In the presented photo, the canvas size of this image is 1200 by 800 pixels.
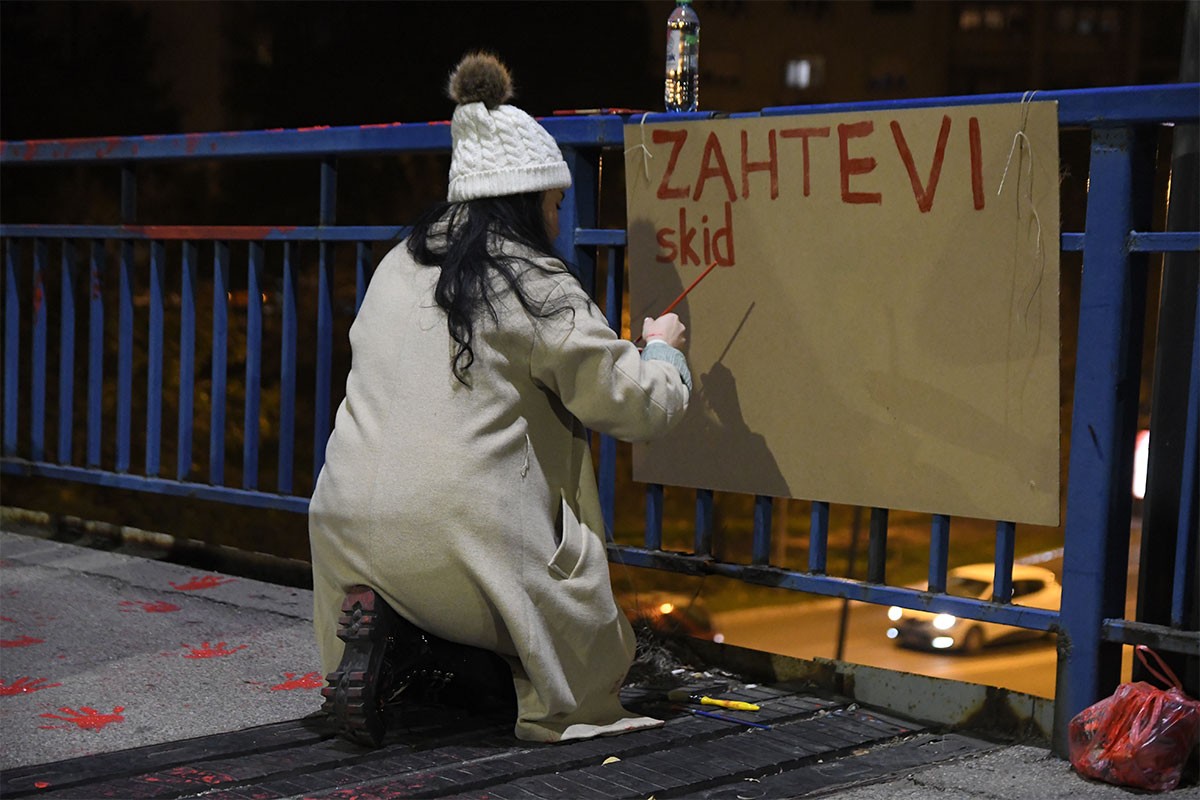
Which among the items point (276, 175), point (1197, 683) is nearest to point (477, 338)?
point (1197, 683)

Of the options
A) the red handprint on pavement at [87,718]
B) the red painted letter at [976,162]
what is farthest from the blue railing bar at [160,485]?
the red painted letter at [976,162]

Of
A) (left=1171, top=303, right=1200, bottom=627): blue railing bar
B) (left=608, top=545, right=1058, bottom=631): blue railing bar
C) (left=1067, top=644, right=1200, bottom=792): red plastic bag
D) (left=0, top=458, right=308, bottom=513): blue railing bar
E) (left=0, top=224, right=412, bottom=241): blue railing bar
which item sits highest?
(left=0, top=224, right=412, bottom=241): blue railing bar

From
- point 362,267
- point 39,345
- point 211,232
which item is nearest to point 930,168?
point 362,267

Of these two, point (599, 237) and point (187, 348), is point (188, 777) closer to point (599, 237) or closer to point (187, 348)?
point (599, 237)

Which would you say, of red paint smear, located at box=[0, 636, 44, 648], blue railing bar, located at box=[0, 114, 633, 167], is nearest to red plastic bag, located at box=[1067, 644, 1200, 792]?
blue railing bar, located at box=[0, 114, 633, 167]

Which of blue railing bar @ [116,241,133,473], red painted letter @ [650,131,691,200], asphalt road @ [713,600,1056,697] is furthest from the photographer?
asphalt road @ [713,600,1056,697]

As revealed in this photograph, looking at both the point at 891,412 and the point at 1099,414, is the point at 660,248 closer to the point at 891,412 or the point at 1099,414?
the point at 891,412

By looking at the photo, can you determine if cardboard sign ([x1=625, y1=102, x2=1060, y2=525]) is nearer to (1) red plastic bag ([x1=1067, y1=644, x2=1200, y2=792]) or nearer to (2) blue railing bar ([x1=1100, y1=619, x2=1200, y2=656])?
(2) blue railing bar ([x1=1100, y1=619, x2=1200, y2=656])

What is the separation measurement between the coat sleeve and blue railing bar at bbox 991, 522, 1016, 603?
832 mm

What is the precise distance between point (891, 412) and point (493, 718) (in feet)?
3.89

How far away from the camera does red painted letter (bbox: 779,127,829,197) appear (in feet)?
11.6

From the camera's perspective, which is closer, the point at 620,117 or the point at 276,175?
the point at 620,117

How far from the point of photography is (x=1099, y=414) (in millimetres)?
3156

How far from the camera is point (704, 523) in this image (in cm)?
397
